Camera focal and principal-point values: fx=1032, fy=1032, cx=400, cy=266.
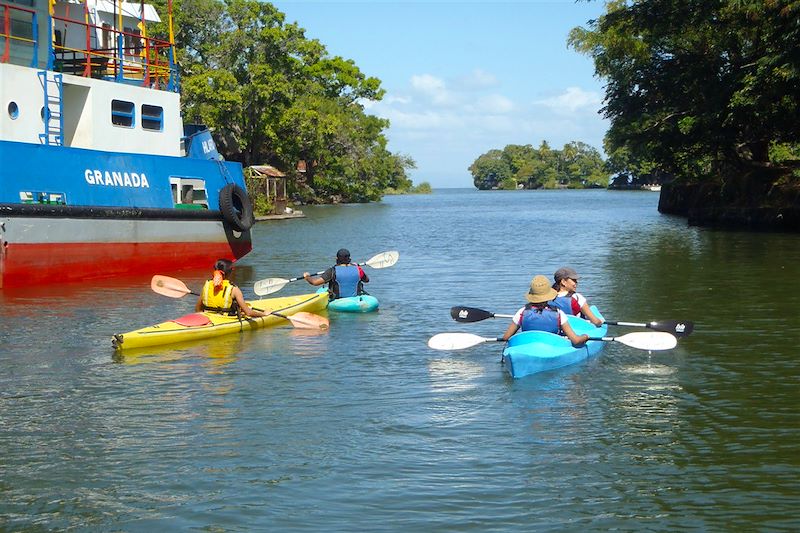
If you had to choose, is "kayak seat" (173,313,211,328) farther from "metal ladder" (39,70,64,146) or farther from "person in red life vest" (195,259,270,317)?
"metal ladder" (39,70,64,146)

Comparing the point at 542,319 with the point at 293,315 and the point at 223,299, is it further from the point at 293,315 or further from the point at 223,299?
the point at 223,299

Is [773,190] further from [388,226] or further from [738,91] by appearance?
[388,226]

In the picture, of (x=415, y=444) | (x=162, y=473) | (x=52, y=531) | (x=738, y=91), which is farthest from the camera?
(x=738, y=91)

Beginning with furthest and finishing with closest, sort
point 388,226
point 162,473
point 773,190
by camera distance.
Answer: point 388,226
point 773,190
point 162,473

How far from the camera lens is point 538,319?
1309cm

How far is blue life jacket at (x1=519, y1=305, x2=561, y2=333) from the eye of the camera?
1307 centimetres

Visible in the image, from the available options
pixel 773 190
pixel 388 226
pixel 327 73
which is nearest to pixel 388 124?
pixel 327 73

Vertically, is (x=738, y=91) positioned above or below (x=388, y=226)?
above

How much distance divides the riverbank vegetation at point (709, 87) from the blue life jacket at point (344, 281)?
17.8 metres

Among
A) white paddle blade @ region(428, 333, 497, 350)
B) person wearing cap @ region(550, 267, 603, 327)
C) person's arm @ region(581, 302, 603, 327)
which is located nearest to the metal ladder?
white paddle blade @ region(428, 333, 497, 350)

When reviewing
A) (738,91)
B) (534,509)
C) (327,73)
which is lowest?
(534,509)

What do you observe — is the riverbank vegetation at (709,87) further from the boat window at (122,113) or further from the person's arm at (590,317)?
the person's arm at (590,317)

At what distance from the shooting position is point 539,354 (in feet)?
41.8

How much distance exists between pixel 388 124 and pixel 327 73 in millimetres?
16771
